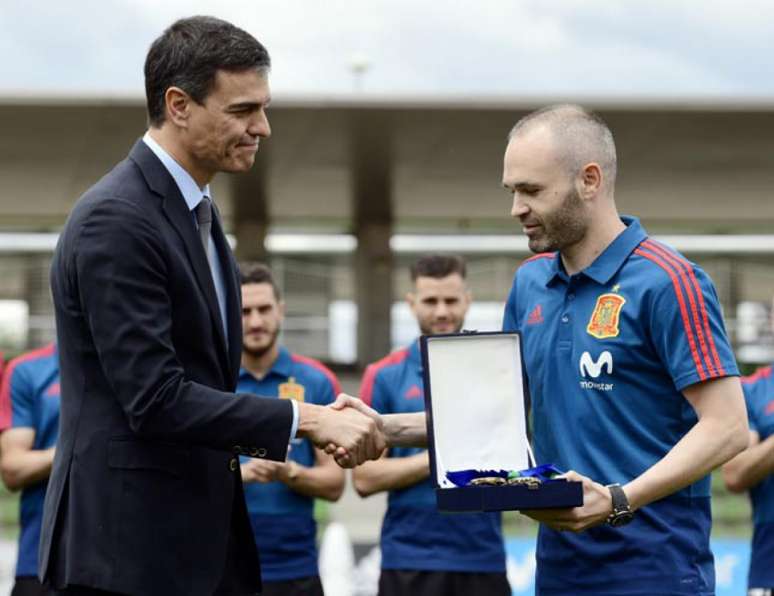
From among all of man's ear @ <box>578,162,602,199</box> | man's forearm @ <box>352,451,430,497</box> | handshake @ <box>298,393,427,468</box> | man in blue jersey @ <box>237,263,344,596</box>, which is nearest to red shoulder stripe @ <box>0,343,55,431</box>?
man in blue jersey @ <box>237,263,344,596</box>

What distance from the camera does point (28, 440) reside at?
631cm

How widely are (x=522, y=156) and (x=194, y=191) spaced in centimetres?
83

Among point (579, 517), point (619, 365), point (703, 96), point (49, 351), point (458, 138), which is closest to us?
point (579, 517)

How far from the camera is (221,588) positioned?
3.40m

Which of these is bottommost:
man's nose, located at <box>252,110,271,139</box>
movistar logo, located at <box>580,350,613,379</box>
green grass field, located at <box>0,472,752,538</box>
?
green grass field, located at <box>0,472,752,538</box>

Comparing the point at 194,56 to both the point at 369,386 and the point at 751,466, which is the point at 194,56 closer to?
the point at 369,386

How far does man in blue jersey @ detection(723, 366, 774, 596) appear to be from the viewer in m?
6.54

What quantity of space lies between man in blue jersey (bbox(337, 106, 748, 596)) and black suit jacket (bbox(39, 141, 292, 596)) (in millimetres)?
440

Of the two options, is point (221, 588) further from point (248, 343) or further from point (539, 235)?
point (248, 343)

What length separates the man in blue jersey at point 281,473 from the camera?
6059 mm

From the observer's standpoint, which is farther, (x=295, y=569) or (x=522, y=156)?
(x=295, y=569)

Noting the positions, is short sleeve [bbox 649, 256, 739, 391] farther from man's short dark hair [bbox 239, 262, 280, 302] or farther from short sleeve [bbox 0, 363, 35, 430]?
short sleeve [bbox 0, 363, 35, 430]

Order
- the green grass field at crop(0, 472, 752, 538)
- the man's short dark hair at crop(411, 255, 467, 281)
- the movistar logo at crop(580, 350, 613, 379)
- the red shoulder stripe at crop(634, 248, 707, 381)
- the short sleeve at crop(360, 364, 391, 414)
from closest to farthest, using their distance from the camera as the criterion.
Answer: the red shoulder stripe at crop(634, 248, 707, 381) < the movistar logo at crop(580, 350, 613, 379) < the short sleeve at crop(360, 364, 391, 414) < the man's short dark hair at crop(411, 255, 467, 281) < the green grass field at crop(0, 472, 752, 538)

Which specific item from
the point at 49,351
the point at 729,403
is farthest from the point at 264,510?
the point at 729,403
